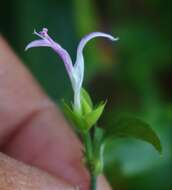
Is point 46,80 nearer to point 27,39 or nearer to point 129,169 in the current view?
point 27,39

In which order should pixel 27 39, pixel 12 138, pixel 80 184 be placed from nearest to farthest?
1. pixel 80 184
2. pixel 12 138
3. pixel 27 39

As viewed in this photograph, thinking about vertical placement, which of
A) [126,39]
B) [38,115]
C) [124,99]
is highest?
[38,115]

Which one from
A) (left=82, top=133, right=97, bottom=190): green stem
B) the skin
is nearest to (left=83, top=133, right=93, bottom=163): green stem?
(left=82, top=133, right=97, bottom=190): green stem

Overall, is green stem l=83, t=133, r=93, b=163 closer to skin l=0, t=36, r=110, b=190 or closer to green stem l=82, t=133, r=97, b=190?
green stem l=82, t=133, r=97, b=190

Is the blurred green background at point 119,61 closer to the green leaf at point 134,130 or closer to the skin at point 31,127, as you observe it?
the skin at point 31,127

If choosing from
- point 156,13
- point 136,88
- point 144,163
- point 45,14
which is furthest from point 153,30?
point 144,163

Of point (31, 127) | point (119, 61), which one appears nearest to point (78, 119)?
point (31, 127)

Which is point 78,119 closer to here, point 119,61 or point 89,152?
point 89,152
